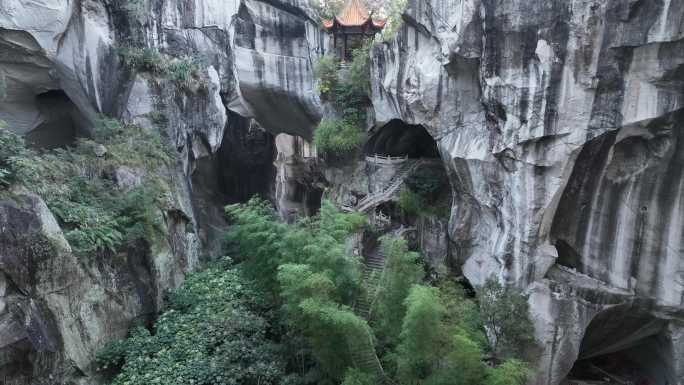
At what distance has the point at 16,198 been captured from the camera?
8805 mm

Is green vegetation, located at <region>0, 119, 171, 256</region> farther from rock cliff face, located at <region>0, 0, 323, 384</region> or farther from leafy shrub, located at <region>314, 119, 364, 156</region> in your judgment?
leafy shrub, located at <region>314, 119, 364, 156</region>

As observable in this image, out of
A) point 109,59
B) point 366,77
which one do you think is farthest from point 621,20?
point 109,59

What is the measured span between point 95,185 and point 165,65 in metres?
6.32

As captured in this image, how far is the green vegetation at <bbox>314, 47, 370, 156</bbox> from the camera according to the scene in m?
17.5

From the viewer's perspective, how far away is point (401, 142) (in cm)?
1914

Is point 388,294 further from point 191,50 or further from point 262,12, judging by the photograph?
point 262,12

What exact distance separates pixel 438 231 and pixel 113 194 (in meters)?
9.33

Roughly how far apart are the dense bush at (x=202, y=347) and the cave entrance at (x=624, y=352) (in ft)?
26.9

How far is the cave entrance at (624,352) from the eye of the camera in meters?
11.7

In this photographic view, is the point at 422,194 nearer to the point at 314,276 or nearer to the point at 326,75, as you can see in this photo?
the point at 326,75

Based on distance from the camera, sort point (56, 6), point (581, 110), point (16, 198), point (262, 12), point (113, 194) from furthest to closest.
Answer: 1. point (262, 12)
2. point (56, 6)
3. point (113, 194)
4. point (581, 110)
5. point (16, 198)

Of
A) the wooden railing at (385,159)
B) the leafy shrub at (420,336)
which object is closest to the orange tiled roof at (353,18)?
the wooden railing at (385,159)

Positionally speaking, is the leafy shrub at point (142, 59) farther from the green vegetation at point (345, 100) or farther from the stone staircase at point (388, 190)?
the stone staircase at point (388, 190)

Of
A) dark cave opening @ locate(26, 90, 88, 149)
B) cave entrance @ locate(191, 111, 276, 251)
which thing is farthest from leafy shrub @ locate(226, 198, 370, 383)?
cave entrance @ locate(191, 111, 276, 251)
